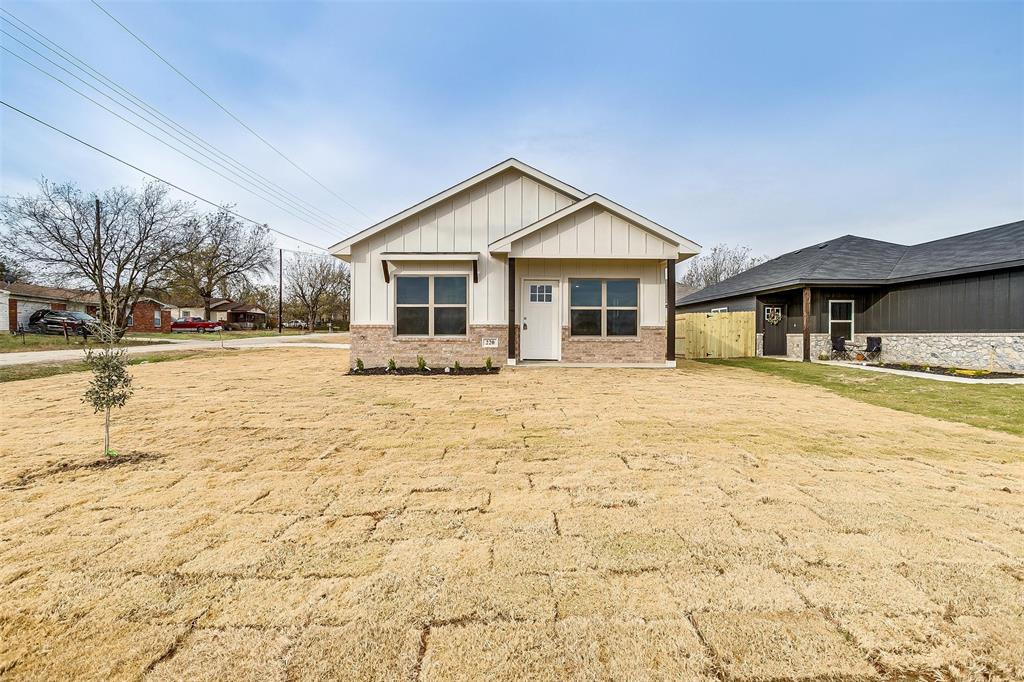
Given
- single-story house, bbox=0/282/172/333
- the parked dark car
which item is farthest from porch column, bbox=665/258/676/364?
single-story house, bbox=0/282/172/333

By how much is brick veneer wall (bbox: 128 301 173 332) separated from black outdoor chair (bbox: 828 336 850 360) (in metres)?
51.5

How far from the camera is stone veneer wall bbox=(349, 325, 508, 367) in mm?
11016

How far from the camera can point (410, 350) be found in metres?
11.0

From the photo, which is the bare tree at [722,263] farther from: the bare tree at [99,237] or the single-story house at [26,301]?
the single-story house at [26,301]

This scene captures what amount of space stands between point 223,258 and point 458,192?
41907mm

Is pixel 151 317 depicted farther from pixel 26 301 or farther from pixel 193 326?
pixel 26 301

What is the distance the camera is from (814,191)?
22672 mm

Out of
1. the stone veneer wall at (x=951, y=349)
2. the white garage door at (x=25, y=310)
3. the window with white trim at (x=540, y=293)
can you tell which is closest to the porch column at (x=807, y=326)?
the stone veneer wall at (x=951, y=349)

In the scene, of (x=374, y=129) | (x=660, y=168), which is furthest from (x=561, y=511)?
(x=660, y=168)

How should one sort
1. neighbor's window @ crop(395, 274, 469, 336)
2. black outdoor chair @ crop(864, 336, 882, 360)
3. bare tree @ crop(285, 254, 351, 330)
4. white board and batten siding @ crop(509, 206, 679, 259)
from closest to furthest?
1. white board and batten siding @ crop(509, 206, 679, 259)
2. neighbor's window @ crop(395, 274, 469, 336)
3. black outdoor chair @ crop(864, 336, 882, 360)
4. bare tree @ crop(285, 254, 351, 330)

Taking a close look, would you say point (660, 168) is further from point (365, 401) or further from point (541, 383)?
point (365, 401)

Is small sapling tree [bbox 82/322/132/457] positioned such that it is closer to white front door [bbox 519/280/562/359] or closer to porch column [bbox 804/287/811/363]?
white front door [bbox 519/280/562/359]

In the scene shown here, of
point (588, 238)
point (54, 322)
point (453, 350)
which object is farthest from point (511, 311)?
point (54, 322)

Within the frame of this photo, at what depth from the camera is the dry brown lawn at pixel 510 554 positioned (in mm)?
1594
